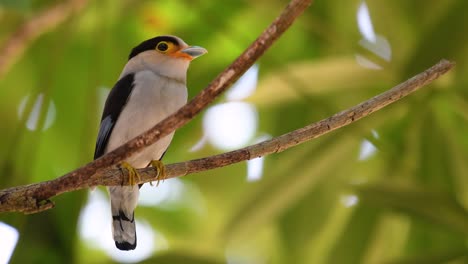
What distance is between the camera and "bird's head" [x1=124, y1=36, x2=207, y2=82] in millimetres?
Result: 3273

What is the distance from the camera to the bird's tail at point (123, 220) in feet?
9.84

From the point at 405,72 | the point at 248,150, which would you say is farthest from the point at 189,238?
the point at 248,150

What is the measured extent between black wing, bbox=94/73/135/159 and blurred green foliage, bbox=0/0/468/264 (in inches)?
8.6

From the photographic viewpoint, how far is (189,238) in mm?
4746

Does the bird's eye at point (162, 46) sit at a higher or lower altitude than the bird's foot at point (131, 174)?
higher

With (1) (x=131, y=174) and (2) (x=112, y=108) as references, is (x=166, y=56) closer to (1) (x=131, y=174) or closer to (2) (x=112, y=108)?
(2) (x=112, y=108)

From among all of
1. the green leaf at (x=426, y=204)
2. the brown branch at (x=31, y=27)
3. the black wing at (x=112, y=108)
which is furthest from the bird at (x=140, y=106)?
the green leaf at (x=426, y=204)

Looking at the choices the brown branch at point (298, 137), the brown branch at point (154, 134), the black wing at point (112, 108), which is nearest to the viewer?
the brown branch at point (154, 134)

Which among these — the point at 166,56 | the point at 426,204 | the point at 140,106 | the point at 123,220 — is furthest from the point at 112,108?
the point at 426,204

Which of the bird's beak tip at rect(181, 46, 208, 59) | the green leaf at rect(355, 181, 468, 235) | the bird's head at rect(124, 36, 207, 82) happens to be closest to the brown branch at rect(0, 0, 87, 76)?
the bird's head at rect(124, 36, 207, 82)

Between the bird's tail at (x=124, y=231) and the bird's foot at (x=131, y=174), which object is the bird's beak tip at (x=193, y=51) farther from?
the bird's foot at (x=131, y=174)

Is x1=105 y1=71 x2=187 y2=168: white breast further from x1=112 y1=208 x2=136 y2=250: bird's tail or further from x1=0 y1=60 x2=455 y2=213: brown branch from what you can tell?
x1=0 y1=60 x2=455 y2=213: brown branch

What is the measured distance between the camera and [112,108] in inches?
126

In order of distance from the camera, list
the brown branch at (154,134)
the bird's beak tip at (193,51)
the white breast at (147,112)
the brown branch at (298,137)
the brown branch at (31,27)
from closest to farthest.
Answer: the brown branch at (154,134)
the brown branch at (298,137)
the white breast at (147,112)
the bird's beak tip at (193,51)
the brown branch at (31,27)
